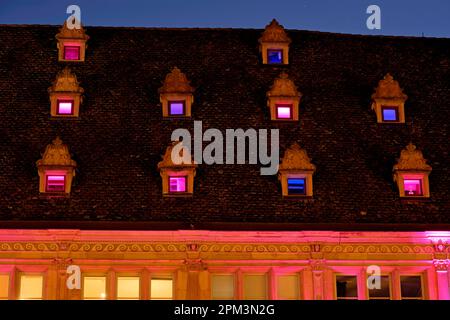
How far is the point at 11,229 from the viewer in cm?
3569

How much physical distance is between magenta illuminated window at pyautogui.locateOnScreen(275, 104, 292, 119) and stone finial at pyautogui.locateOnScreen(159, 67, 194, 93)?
10.8 ft

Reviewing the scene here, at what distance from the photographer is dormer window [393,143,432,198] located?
38.1 m

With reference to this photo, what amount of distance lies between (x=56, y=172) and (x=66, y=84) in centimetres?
461

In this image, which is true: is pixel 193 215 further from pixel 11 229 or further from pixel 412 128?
pixel 412 128

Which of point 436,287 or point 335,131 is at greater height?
point 335,131

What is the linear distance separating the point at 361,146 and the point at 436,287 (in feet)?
21.2

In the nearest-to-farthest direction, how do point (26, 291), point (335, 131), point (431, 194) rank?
point (26, 291), point (431, 194), point (335, 131)

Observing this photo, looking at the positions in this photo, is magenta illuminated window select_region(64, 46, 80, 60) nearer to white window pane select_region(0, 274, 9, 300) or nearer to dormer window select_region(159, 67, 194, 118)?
dormer window select_region(159, 67, 194, 118)

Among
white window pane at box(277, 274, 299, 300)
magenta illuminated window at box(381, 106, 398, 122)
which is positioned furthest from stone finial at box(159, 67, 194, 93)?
white window pane at box(277, 274, 299, 300)

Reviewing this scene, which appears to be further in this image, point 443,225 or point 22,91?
point 22,91

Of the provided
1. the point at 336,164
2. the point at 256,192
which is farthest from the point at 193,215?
the point at 336,164

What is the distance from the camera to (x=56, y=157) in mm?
37688

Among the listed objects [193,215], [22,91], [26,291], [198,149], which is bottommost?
[26,291]

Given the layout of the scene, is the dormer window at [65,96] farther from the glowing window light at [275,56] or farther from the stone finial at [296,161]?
the stone finial at [296,161]
